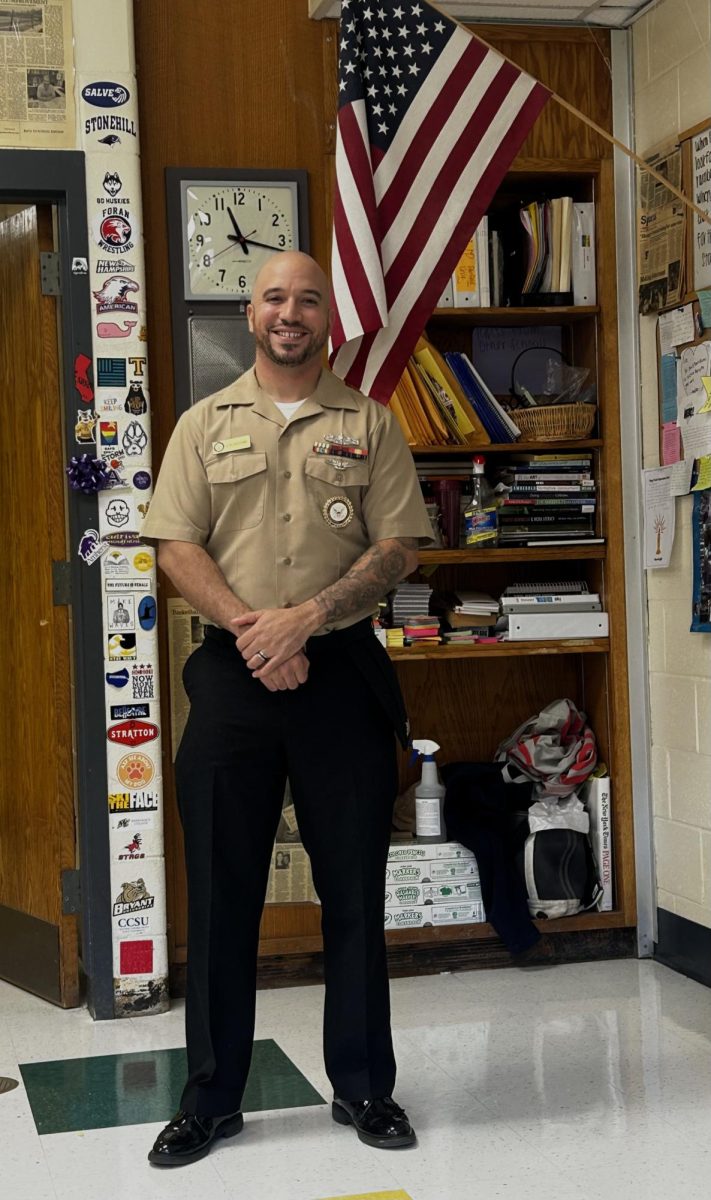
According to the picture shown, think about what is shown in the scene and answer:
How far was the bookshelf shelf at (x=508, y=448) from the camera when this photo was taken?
4.19 meters

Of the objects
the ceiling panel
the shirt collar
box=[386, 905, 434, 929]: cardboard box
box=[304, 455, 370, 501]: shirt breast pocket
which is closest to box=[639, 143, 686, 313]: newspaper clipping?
the ceiling panel

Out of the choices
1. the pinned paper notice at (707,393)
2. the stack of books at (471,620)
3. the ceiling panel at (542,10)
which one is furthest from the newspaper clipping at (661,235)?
the stack of books at (471,620)

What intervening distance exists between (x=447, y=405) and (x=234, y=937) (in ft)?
6.26

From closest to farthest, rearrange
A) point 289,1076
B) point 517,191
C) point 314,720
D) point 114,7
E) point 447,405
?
point 314,720 < point 289,1076 < point 114,7 < point 447,405 < point 517,191

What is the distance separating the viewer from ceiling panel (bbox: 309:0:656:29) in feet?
13.3

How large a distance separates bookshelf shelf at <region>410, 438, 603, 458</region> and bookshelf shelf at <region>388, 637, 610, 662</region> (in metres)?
0.57

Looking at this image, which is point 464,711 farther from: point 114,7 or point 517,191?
point 114,7

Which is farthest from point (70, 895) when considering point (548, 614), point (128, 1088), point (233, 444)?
point (233, 444)

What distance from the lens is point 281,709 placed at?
2857 millimetres

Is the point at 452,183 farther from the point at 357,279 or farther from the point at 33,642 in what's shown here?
the point at 33,642

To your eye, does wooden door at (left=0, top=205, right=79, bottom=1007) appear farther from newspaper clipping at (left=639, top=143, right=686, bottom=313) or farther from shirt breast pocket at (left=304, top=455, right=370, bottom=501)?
newspaper clipping at (left=639, top=143, right=686, bottom=313)

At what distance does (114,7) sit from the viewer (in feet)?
12.8

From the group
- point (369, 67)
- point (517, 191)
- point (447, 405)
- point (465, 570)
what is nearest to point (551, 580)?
point (465, 570)

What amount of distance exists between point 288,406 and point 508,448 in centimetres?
140
